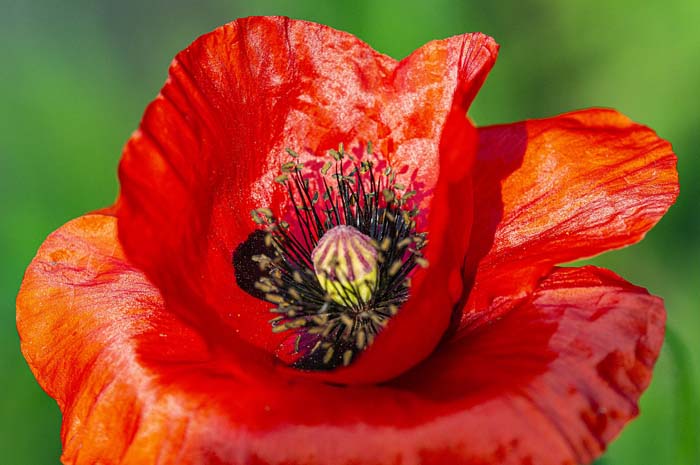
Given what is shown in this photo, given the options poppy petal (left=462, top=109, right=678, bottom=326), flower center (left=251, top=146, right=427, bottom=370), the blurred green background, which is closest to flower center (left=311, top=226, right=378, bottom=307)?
flower center (left=251, top=146, right=427, bottom=370)

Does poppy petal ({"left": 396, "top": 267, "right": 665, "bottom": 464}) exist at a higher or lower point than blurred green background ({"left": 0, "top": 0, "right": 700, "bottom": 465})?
lower

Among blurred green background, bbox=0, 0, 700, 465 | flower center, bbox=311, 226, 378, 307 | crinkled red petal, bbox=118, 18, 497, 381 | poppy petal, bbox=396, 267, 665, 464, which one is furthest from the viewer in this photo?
blurred green background, bbox=0, 0, 700, 465

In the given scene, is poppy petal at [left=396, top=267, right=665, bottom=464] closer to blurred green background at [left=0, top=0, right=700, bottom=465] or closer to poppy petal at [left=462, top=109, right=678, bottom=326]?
poppy petal at [left=462, top=109, right=678, bottom=326]

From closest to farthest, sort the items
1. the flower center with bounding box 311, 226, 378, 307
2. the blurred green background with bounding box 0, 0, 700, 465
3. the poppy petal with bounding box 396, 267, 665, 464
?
the poppy petal with bounding box 396, 267, 665, 464
the flower center with bounding box 311, 226, 378, 307
the blurred green background with bounding box 0, 0, 700, 465

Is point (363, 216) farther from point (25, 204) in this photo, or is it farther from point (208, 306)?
point (25, 204)

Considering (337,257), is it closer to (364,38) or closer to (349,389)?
(349,389)

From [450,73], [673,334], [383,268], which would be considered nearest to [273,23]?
[450,73]

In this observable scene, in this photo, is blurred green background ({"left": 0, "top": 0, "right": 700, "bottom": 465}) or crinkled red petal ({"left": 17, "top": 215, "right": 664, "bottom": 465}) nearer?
crinkled red petal ({"left": 17, "top": 215, "right": 664, "bottom": 465})
